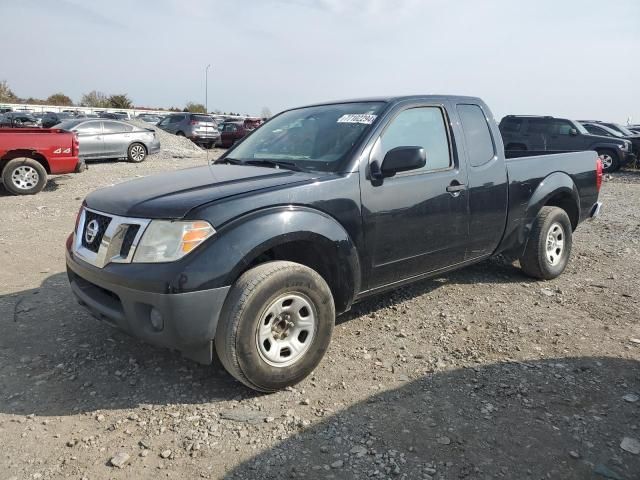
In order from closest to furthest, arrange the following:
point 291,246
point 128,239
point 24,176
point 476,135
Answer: point 128,239, point 291,246, point 476,135, point 24,176

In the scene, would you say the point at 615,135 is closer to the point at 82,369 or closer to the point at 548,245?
the point at 548,245

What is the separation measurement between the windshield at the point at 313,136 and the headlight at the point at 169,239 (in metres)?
1.06

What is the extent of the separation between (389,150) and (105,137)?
13.9 m

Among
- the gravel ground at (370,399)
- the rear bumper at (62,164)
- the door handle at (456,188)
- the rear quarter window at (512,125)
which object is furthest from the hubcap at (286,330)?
the rear quarter window at (512,125)

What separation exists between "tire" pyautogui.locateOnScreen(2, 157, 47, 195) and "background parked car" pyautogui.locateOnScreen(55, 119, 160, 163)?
16.5ft

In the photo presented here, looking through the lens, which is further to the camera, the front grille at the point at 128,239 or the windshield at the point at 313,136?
the windshield at the point at 313,136

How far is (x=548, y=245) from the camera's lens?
5105mm

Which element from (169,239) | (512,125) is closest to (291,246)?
(169,239)

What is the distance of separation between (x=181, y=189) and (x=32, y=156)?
8447mm

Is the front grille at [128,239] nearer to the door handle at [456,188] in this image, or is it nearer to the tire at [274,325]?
the tire at [274,325]

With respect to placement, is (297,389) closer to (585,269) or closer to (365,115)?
(365,115)

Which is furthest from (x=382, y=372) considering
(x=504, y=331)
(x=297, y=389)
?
(x=504, y=331)

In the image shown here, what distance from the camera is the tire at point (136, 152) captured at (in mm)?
15863

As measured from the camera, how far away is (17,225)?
752cm
